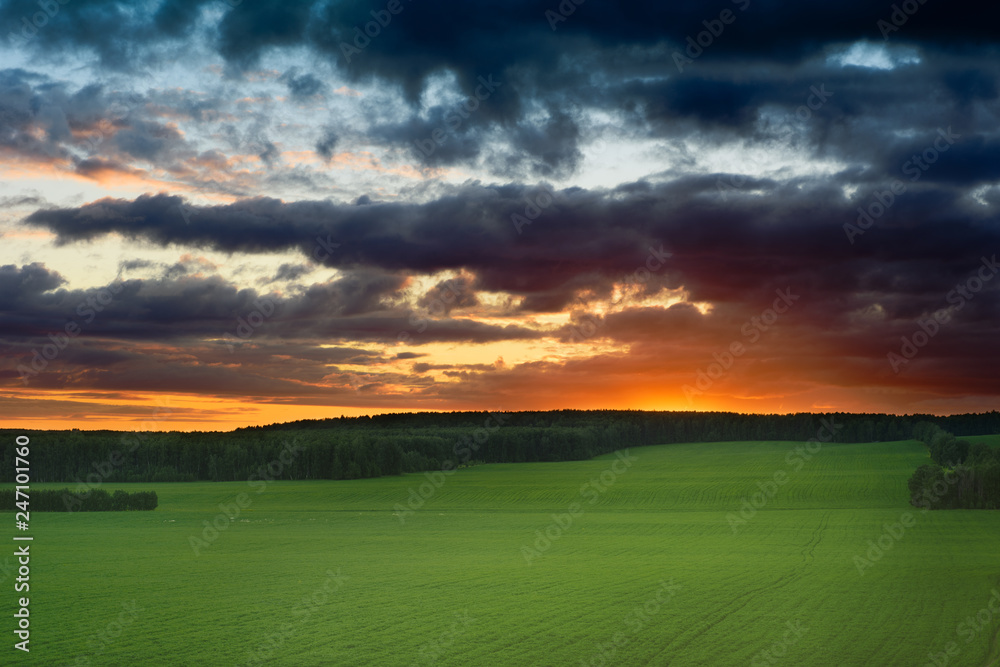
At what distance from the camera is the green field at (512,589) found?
27.5 meters

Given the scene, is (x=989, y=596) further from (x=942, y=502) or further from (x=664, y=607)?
(x=942, y=502)

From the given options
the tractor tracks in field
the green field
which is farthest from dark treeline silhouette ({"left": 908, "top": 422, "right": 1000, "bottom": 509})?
the tractor tracks in field

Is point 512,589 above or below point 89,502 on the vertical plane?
above

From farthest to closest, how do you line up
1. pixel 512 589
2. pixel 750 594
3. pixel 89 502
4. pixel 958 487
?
pixel 89 502 < pixel 958 487 < pixel 512 589 < pixel 750 594

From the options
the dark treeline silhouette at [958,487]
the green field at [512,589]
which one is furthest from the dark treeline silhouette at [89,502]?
the dark treeline silhouette at [958,487]

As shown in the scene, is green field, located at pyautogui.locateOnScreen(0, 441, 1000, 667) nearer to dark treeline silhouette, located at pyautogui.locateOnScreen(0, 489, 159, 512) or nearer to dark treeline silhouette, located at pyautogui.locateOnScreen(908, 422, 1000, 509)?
dark treeline silhouette, located at pyautogui.locateOnScreen(908, 422, 1000, 509)

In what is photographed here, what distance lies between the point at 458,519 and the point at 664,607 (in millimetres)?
59016

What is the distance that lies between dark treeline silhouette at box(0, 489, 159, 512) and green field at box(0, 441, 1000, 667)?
864cm

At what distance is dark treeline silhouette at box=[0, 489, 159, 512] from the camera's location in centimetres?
10744

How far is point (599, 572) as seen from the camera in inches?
1881

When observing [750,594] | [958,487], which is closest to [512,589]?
[750,594]

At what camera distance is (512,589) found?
41.2 metres

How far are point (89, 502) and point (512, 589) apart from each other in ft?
282

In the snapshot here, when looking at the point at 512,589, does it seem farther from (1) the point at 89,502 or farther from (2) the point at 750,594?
(1) the point at 89,502
